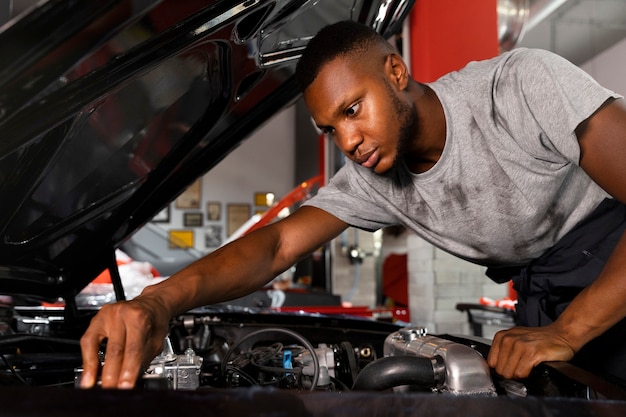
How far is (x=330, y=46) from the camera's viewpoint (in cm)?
109

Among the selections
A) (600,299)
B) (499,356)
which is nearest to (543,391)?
(499,356)

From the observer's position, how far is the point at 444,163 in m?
1.19

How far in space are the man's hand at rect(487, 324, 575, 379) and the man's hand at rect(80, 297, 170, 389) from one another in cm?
50

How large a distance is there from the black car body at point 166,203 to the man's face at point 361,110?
0.11 metres

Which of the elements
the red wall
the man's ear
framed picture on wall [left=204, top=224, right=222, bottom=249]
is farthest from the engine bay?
framed picture on wall [left=204, top=224, right=222, bottom=249]

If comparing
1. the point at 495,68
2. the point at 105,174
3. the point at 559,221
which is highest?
the point at 495,68

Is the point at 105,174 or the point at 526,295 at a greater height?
the point at 105,174

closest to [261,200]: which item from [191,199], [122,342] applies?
[191,199]

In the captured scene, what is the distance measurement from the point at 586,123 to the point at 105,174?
3.00 feet

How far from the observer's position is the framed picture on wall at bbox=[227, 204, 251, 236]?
32.5 ft

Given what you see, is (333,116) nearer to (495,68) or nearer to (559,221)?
(495,68)

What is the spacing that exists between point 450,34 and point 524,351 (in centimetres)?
297

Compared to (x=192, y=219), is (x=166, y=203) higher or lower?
lower

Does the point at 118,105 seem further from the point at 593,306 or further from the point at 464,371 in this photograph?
the point at 593,306
